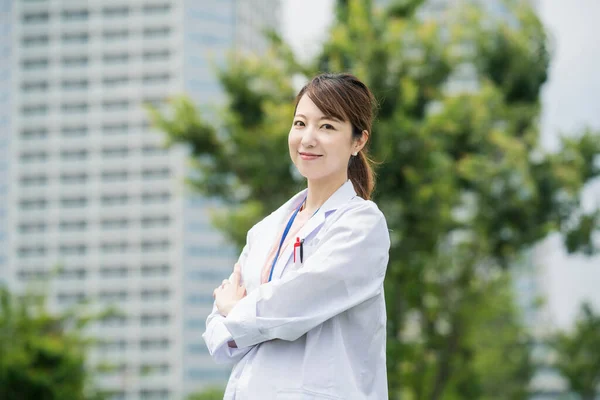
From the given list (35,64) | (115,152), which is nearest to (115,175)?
(115,152)

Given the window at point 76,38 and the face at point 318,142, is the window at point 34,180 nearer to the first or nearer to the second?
the window at point 76,38

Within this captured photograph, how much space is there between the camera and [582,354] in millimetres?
17234

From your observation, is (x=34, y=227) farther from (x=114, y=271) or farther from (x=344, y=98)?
(x=344, y=98)

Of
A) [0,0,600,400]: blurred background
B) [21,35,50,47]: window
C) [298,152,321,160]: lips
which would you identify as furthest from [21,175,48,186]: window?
[298,152,321,160]: lips

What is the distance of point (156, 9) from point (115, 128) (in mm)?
12320

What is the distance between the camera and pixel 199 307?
237ft

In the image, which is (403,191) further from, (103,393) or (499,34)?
(103,393)

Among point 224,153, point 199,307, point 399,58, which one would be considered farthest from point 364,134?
point 199,307

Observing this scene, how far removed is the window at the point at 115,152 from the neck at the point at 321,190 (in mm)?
73632

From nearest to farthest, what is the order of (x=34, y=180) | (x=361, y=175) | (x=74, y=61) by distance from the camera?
(x=361, y=175)
(x=34, y=180)
(x=74, y=61)

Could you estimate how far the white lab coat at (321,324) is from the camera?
210cm

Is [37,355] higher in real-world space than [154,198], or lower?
lower

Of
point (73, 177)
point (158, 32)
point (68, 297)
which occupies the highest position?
point (158, 32)

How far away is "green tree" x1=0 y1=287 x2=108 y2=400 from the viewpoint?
13703 mm
